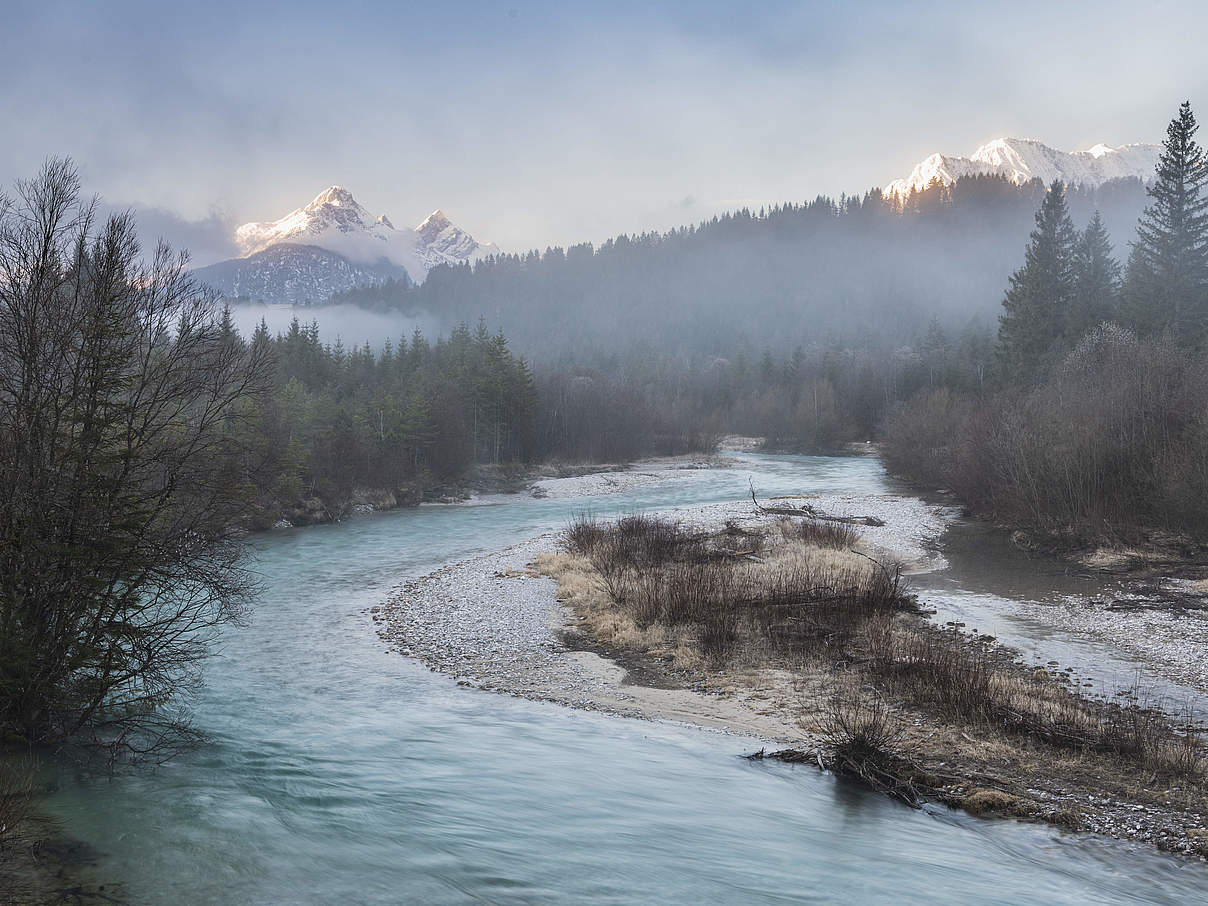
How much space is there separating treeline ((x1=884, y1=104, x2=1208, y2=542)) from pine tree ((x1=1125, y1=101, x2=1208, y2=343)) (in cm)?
10

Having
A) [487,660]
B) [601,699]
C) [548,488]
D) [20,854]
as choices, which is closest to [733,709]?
[601,699]

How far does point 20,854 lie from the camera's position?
24.6 ft

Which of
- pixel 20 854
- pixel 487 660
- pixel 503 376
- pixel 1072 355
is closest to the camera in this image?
pixel 20 854

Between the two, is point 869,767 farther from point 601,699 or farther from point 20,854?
point 20,854

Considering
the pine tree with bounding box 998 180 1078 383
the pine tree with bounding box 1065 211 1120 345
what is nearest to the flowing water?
the pine tree with bounding box 998 180 1078 383

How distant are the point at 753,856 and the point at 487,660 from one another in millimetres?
9244

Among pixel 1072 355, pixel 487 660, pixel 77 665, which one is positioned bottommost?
pixel 487 660

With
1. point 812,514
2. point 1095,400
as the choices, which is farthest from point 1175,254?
point 812,514

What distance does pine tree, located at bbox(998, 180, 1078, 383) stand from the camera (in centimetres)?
5922

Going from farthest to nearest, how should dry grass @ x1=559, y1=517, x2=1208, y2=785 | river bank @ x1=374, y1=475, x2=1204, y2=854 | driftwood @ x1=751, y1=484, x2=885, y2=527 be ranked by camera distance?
driftwood @ x1=751, y1=484, x2=885, y2=527, dry grass @ x1=559, y1=517, x2=1208, y2=785, river bank @ x1=374, y1=475, x2=1204, y2=854

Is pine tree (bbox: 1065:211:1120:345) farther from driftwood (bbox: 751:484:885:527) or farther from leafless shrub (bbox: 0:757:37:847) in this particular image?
leafless shrub (bbox: 0:757:37:847)

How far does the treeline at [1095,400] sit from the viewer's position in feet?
94.2

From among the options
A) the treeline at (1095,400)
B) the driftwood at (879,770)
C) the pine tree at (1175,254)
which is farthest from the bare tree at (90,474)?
the pine tree at (1175,254)

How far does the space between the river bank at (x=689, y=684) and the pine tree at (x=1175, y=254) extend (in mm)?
35341
